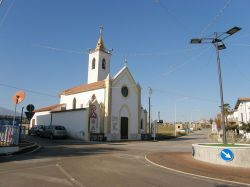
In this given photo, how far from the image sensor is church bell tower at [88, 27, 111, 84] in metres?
51.3

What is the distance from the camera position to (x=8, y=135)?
57.8 feet

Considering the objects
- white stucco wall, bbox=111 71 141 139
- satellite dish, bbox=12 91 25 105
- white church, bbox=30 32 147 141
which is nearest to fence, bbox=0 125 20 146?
satellite dish, bbox=12 91 25 105

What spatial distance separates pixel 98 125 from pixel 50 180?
98.1 feet

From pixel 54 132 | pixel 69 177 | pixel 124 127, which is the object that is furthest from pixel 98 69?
pixel 69 177

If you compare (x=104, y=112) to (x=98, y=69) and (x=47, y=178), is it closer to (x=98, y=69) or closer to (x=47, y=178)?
(x=98, y=69)

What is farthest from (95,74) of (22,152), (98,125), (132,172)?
(132,172)

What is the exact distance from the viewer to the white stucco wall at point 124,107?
40731mm

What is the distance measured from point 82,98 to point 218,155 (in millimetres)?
33941

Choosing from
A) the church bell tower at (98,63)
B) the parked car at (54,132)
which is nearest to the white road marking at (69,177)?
the parked car at (54,132)

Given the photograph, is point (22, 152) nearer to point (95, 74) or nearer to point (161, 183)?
point (161, 183)

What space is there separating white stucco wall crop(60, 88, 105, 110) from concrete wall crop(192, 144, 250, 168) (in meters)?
25.1

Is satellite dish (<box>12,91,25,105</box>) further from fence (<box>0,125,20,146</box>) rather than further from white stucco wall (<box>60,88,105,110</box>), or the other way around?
white stucco wall (<box>60,88,105,110</box>)

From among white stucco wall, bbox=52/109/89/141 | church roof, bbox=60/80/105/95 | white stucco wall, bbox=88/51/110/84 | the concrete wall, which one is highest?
white stucco wall, bbox=88/51/110/84

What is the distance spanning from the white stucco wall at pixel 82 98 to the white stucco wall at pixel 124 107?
2.02 meters
